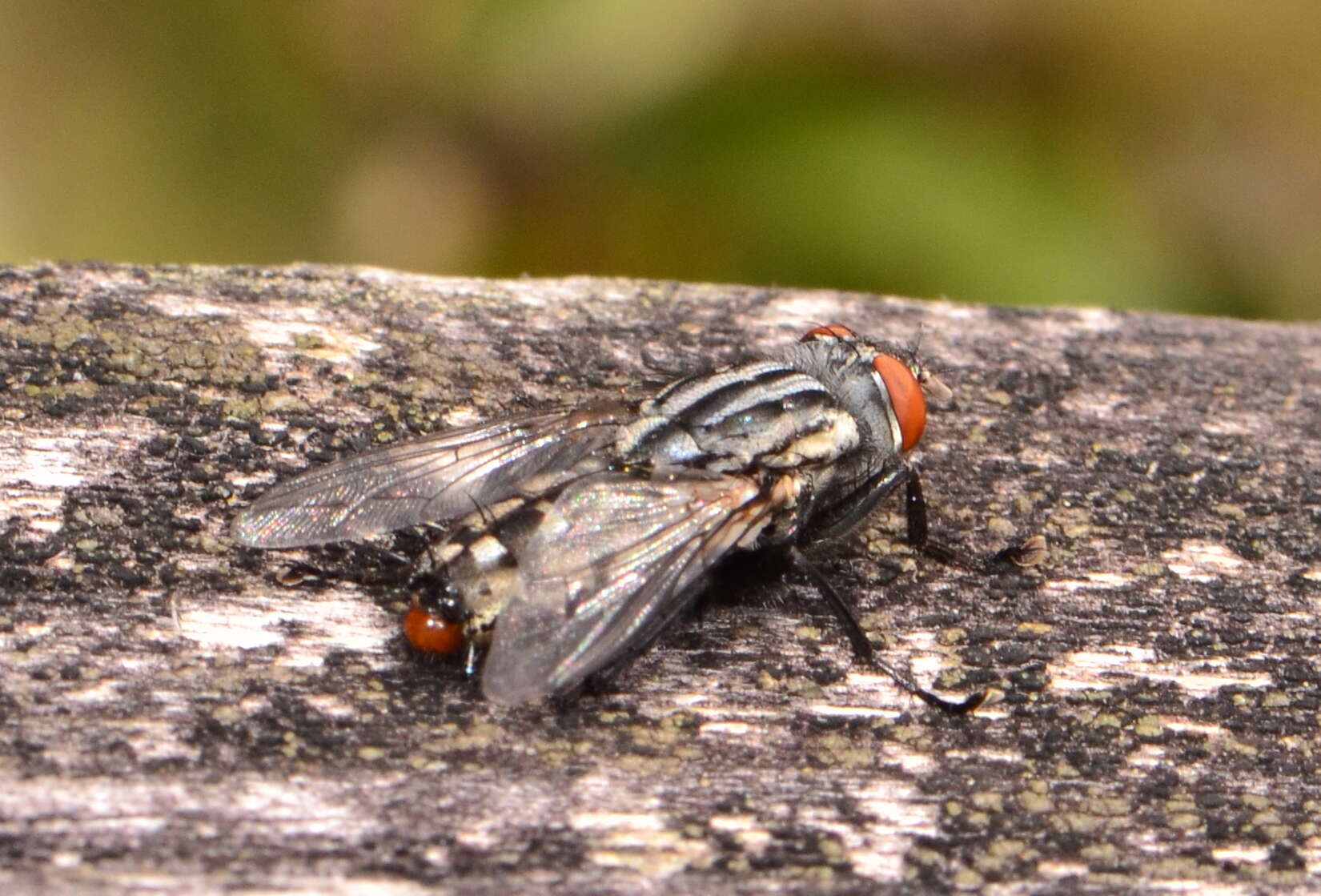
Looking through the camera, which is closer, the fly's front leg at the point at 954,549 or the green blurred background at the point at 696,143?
the fly's front leg at the point at 954,549

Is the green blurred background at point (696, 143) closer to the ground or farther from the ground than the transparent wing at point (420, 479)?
farther from the ground

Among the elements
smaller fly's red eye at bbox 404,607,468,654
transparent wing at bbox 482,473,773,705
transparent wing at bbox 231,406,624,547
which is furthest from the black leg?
smaller fly's red eye at bbox 404,607,468,654

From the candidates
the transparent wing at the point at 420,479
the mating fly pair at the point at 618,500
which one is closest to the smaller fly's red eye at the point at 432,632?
the mating fly pair at the point at 618,500

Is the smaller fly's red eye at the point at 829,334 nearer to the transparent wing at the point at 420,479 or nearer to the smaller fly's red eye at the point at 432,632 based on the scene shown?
the transparent wing at the point at 420,479

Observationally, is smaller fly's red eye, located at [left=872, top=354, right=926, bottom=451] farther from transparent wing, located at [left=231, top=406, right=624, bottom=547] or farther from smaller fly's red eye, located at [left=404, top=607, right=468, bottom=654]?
smaller fly's red eye, located at [left=404, top=607, right=468, bottom=654]

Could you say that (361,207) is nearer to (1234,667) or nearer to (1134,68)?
(1134,68)

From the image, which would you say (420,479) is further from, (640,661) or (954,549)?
(954,549)
